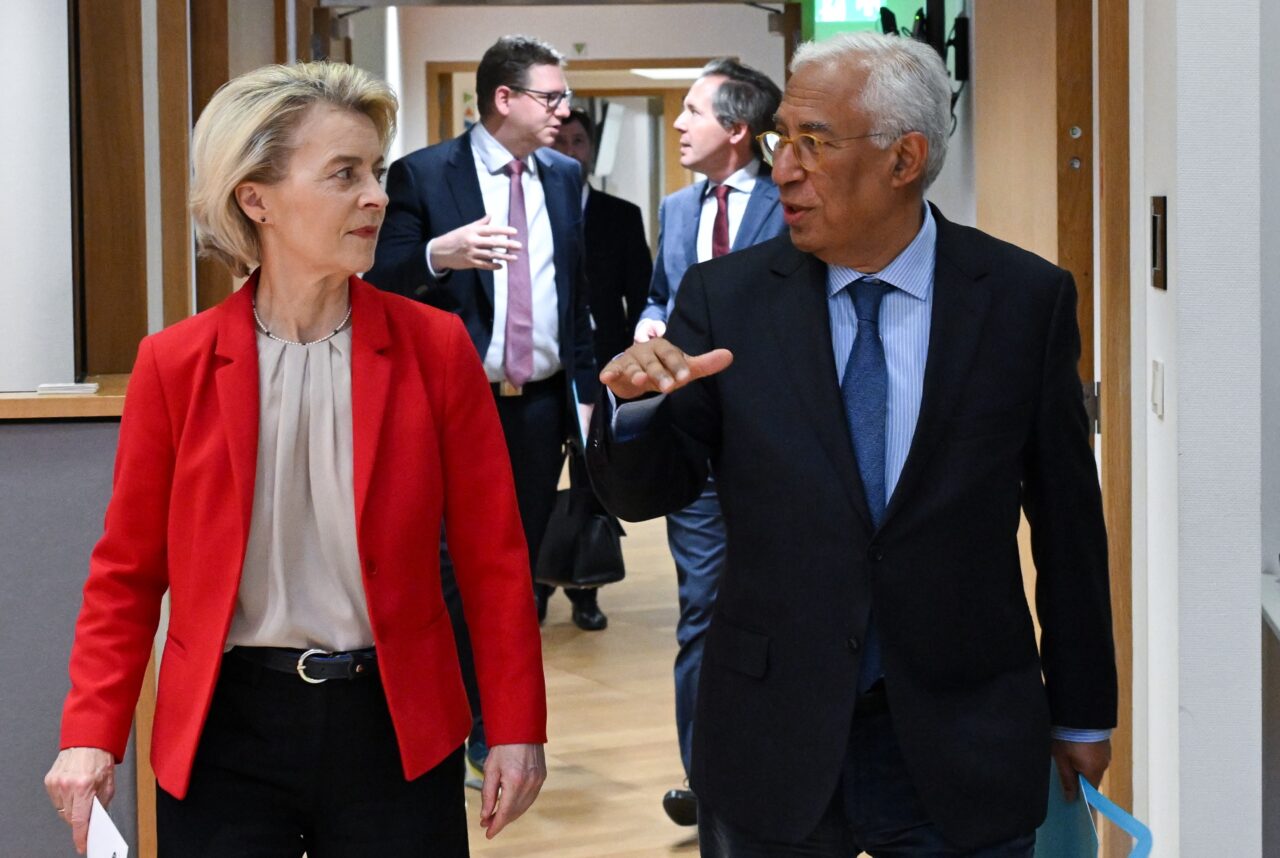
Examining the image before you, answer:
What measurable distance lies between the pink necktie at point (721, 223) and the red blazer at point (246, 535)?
220cm

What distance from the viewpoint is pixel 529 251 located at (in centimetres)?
438

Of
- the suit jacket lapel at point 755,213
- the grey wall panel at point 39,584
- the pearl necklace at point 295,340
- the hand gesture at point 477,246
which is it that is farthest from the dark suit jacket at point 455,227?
the pearl necklace at point 295,340

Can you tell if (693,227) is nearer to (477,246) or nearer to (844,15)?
(477,246)

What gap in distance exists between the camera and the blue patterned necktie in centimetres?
192

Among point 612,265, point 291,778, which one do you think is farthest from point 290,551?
point 612,265

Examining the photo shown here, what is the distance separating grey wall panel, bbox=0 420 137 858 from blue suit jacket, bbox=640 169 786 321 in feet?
5.11

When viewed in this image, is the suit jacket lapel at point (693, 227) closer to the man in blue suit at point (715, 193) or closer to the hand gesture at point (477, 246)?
the man in blue suit at point (715, 193)

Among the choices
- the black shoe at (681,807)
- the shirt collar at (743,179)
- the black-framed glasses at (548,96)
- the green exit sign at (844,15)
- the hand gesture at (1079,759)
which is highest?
the green exit sign at (844,15)

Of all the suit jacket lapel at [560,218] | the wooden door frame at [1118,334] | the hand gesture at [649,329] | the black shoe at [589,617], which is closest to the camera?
the wooden door frame at [1118,334]

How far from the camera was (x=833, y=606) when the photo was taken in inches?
74.5

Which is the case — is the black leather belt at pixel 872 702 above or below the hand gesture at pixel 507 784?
above

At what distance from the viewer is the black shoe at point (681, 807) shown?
→ 4113mm

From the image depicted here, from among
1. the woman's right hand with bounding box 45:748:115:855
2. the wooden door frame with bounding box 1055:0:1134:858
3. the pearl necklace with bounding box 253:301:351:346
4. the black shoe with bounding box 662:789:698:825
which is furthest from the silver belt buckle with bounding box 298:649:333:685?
the black shoe with bounding box 662:789:698:825

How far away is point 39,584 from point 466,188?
1621mm
